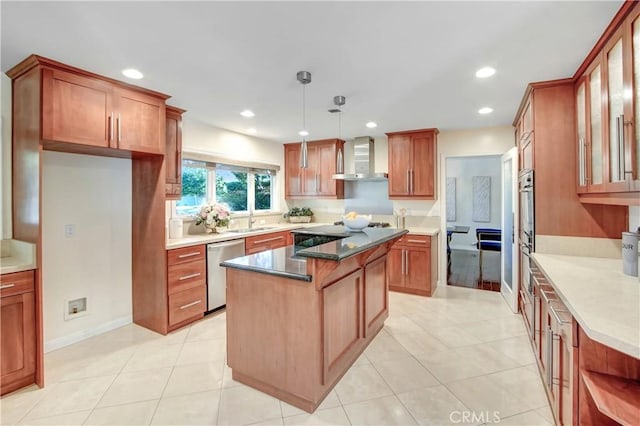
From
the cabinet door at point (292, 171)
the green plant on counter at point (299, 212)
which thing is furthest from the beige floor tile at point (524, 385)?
the cabinet door at point (292, 171)

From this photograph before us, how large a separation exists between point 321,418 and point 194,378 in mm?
1078

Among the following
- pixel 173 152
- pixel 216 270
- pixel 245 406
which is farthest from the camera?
pixel 216 270

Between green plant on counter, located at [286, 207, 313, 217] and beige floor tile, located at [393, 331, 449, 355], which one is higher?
green plant on counter, located at [286, 207, 313, 217]

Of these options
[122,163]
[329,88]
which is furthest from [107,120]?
[329,88]

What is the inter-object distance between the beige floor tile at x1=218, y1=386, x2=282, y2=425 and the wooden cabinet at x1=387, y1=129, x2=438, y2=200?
3555 millimetres

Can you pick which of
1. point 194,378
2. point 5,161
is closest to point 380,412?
point 194,378

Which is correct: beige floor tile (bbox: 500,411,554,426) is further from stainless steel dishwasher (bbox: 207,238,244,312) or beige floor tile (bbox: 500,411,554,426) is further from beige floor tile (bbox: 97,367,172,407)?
stainless steel dishwasher (bbox: 207,238,244,312)

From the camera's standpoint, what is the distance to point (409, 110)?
3.58 meters

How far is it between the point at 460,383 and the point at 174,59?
324 centimetres

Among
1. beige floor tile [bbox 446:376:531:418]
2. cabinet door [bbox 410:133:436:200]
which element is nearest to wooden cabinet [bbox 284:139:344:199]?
cabinet door [bbox 410:133:436:200]

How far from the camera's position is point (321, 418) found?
76.3 inches

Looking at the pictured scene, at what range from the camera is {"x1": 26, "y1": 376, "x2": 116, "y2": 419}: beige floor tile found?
6.60 ft

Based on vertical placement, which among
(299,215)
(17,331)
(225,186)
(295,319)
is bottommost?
(17,331)

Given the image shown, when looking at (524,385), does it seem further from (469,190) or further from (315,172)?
(469,190)
